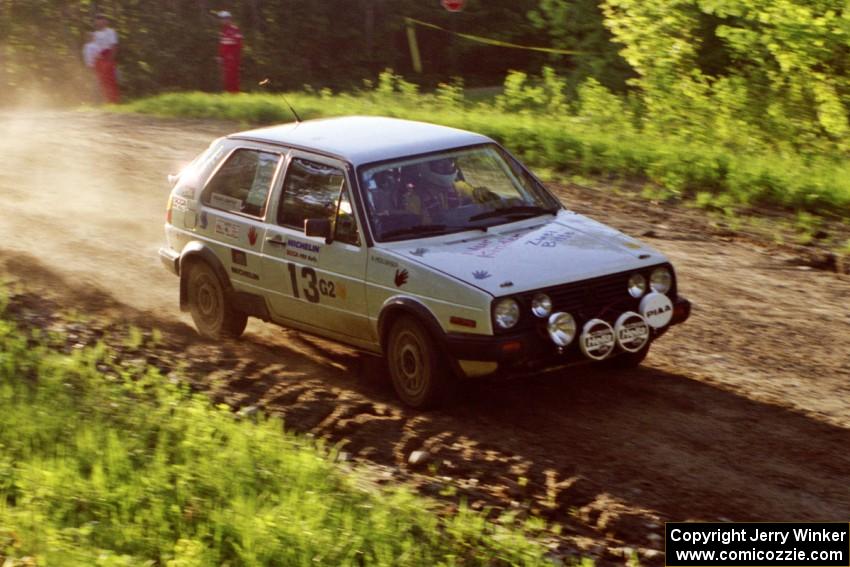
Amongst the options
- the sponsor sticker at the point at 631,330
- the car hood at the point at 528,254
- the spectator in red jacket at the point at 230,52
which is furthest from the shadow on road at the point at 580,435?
the spectator in red jacket at the point at 230,52

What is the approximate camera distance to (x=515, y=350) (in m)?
7.37

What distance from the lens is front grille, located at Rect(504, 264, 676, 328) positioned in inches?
293

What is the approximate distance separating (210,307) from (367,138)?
5.96 feet

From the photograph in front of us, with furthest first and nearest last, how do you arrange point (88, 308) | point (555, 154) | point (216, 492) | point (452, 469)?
1. point (555, 154)
2. point (88, 308)
3. point (452, 469)
4. point (216, 492)

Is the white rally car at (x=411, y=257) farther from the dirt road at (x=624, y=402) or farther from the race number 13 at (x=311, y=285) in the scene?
the dirt road at (x=624, y=402)

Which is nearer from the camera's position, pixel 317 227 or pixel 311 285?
pixel 317 227

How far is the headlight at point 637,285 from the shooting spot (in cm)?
778

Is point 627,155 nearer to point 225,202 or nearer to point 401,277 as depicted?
point 225,202

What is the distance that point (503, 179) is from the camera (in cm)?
872

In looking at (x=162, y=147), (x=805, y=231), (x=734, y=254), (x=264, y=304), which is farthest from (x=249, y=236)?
(x=162, y=147)

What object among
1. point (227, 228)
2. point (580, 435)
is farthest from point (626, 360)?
point (227, 228)

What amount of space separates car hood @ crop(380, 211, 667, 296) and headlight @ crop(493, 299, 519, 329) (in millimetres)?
68

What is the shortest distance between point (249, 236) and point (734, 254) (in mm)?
4859

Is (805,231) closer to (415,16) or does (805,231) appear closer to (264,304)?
(264,304)
